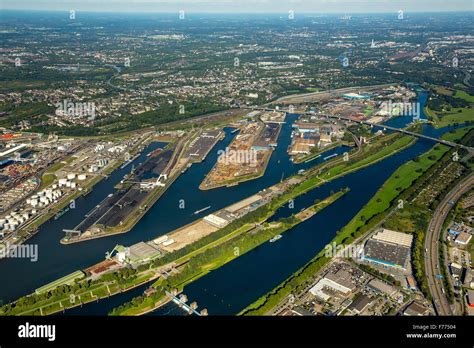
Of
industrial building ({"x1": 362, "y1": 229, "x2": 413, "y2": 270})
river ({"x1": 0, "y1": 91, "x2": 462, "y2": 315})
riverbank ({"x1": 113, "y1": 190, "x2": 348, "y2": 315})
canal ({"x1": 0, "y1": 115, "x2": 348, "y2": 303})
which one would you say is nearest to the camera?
riverbank ({"x1": 113, "y1": 190, "x2": 348, "y2": 315})

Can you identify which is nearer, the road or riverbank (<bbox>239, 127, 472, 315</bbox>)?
the road

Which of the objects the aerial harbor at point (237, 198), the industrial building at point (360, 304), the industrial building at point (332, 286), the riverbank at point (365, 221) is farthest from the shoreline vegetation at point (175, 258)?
the industrial building at point (360, 304)

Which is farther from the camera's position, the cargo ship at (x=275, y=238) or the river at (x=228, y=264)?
the cargo ship at (x=275, y=238)

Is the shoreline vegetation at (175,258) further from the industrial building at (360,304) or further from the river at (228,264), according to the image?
the industrial building at (360,304)

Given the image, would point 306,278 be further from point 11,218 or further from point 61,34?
point 61,34

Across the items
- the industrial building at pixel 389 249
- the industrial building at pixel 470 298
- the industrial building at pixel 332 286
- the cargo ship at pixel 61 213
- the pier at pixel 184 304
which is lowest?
the pier at pixel 184 304

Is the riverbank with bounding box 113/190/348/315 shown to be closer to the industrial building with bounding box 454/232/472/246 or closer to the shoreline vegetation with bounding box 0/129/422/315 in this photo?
the shoreline vegetation with bounding box 0/129/422/315

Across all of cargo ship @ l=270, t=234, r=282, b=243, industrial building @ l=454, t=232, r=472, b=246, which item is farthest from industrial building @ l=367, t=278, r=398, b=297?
industrial building @ l=454, t=232, r=472, b=246

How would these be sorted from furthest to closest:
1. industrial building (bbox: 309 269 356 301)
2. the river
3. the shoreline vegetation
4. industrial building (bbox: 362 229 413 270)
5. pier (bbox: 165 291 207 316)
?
1. industrial building (bbox: 362 229 413 270)
2. the river
3. industrial building (bbox: 309 269 356 301)
4. the shoreline vegetation
5. pier (bbox: 165 291 207 316)
